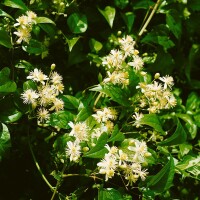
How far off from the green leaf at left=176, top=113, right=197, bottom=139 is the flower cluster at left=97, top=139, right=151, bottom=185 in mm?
586

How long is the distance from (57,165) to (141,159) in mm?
430

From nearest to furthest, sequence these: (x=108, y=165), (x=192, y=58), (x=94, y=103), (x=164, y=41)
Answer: (x=108, y=165) < (x=94, y=103) < (x=164, y=41) < (x=192, y=58)

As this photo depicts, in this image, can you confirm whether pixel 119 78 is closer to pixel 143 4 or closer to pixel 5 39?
pixel 5 39

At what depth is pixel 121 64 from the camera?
1.80 m

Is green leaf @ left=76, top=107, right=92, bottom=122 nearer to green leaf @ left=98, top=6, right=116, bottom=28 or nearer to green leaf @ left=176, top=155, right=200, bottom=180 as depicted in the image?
green leaf @ left=176, top=155, right=200, bottom=180

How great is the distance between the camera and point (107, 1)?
2268mm

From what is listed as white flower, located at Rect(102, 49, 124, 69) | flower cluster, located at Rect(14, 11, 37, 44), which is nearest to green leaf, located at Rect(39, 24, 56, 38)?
flower cluster, located at Rect(14, 11, 37, 44)

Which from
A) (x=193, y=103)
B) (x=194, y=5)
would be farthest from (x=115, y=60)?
(x=194, y=5)

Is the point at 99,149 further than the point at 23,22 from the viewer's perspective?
No

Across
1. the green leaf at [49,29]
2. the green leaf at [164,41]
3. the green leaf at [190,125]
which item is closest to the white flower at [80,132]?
the green leaf at [49,29]

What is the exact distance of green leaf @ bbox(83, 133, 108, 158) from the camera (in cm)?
151

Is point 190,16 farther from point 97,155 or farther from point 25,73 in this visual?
point 97,155

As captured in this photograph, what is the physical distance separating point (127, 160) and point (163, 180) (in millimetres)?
170

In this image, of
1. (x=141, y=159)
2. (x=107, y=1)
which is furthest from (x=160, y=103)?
(x=107, y=1)
